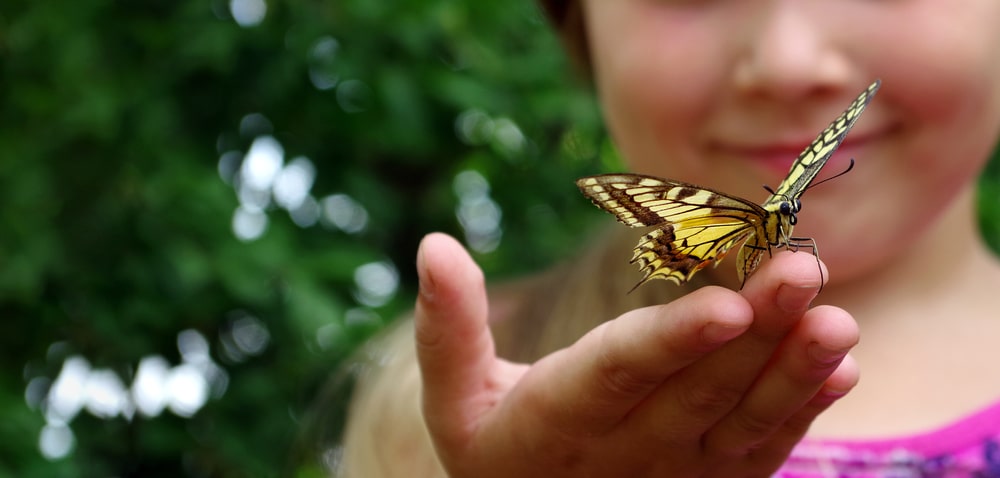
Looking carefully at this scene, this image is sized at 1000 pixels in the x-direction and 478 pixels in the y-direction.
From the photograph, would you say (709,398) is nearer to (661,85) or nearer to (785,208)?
(785,208)

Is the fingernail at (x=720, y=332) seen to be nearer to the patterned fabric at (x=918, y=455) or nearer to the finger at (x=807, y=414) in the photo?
the finger at (x=807, y=414)

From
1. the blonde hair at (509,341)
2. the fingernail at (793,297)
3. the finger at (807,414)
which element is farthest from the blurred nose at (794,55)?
the fingernail at (793,297)

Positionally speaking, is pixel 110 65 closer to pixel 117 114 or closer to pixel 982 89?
pixel 117 114

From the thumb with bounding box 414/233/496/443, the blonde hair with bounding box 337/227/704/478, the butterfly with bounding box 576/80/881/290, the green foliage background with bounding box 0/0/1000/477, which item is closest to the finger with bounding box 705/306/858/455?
the butterfly with bounding box 576/80/881/290

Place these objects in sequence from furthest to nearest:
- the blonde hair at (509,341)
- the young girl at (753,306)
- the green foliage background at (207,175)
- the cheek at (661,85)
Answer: the green foliage background at (207,175) → the blonde hair at (509,341) → the cheek at (661,85) → the young girl at (753,306)

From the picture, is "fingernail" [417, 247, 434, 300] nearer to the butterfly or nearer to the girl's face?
the butterfly

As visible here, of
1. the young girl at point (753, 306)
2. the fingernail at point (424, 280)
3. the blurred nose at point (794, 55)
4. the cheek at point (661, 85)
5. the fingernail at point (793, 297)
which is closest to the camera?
the fingernail at point (793, 297)
